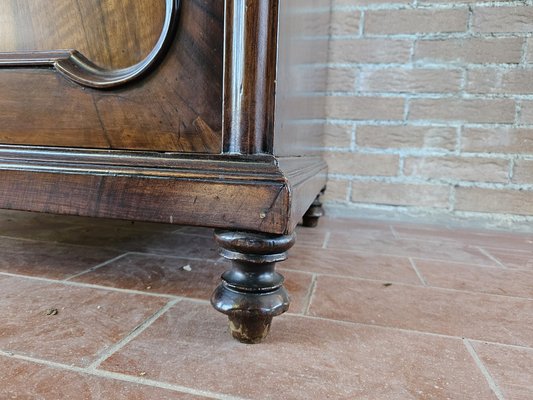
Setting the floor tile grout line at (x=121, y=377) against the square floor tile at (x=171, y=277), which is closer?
the floor tile grout line at (x=121, y=377)

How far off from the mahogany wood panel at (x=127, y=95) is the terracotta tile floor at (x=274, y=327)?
0.26 meters

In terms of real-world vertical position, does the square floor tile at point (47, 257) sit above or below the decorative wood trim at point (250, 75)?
below

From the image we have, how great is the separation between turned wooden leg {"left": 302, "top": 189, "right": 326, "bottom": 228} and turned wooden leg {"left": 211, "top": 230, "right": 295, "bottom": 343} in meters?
0.84

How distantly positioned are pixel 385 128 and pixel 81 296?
120cm

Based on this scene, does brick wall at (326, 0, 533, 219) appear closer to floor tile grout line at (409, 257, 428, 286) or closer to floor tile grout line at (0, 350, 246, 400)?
floor tile grout line at (409, 257, 428, 286)

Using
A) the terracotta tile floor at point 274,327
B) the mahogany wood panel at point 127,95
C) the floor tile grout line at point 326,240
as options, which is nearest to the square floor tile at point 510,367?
the terracotta tile floor at point 274,327

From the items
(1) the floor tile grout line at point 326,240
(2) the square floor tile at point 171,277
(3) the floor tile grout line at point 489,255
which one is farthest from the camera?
(1) the floor tile grout line at point 326,240

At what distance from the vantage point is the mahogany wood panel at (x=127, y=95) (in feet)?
1.72

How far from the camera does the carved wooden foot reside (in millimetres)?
1344

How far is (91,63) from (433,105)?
1227 mm

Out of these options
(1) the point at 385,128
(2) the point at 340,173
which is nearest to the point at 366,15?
(1) the point at 385,128

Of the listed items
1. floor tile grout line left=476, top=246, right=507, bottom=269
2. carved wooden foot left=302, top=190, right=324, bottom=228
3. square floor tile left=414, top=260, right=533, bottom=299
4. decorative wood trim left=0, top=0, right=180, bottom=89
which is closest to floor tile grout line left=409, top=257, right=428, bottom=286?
square floor tile left=414, top=260, right=533, bottom=299

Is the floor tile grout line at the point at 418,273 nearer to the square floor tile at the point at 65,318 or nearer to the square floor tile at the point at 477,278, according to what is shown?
the square floor tile at the point at 477,278

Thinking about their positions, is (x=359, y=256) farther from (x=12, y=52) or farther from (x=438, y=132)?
(x=12, y=52)
